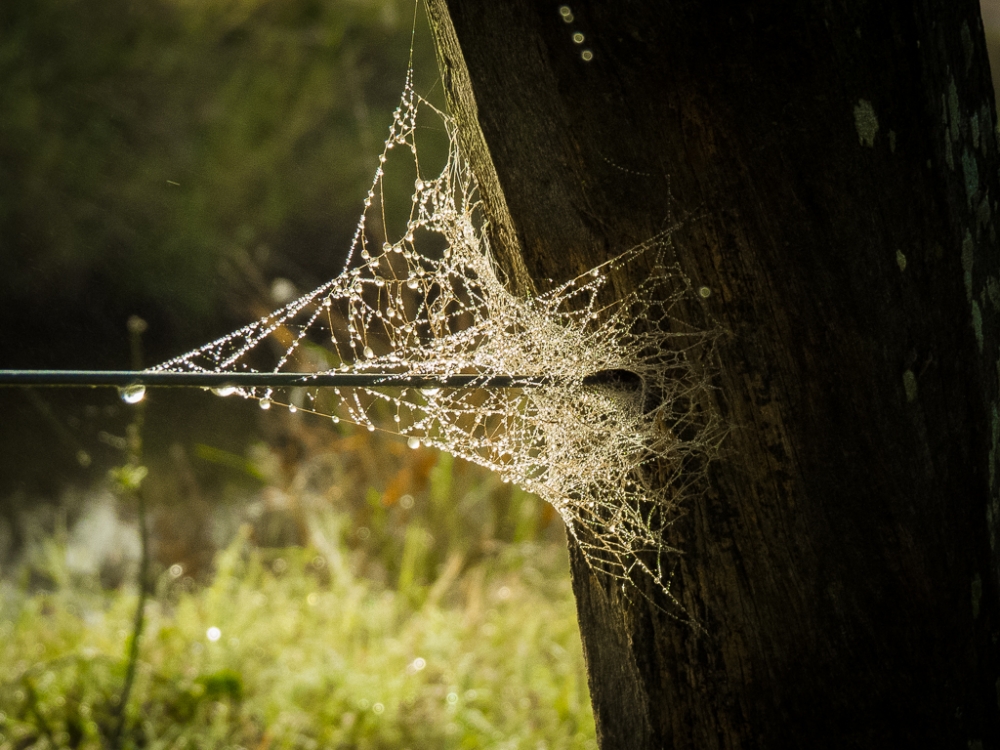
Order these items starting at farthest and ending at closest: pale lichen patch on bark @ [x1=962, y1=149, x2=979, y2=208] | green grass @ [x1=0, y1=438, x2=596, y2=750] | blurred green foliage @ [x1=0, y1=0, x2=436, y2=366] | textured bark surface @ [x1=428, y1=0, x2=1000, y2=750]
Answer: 1. blurred green foliage @ [x1=0, y1=0, x2=436, y2=366]
2. green grass @ [x1=0, y1=438, x2=596, y2=750]
3. pale lichen patch on bark @ [x1=962, y1=149, x2=979, y2=208]
4. textured bark surface @ [x1=428, y1=0, x2=1000, y2=750]

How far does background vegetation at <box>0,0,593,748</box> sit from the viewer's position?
2.48 metres

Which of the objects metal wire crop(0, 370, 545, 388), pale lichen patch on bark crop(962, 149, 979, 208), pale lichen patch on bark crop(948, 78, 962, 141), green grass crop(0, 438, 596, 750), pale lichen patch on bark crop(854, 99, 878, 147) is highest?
pale lichen patch on bark crop(948, 78, 962, 141)

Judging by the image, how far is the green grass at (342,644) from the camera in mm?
2363

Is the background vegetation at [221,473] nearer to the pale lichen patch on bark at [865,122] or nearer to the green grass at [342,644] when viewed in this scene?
the green grass at [342,644]

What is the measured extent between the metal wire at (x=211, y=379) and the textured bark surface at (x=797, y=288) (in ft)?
0.62

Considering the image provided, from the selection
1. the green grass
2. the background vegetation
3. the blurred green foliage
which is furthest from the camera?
the blurred green foliage

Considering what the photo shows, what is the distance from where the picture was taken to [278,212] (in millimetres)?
7992

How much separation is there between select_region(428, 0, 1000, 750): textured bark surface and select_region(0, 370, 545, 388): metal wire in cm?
19

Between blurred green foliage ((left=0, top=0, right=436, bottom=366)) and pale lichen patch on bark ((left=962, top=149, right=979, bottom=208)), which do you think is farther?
blurred green foliage ((left=0, top=0, right=436, bottom=366))

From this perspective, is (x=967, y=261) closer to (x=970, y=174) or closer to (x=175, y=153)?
(x=970, y=174)

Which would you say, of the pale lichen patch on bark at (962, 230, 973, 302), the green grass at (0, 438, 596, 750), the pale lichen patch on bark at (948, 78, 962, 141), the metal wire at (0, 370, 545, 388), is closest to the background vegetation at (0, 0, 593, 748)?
the green grass at (0, 438, 596, 750)

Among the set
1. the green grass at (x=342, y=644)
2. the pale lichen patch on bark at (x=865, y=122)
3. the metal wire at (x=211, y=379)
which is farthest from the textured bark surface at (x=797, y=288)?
the green grass at (x=342, y=644)

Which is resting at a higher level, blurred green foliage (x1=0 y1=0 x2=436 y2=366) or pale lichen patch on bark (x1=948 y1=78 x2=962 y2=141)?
blurred green foliage (x1=0 y1=0 x2=436 y2=366)

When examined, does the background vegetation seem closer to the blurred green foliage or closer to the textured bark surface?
the blurred green foliage
